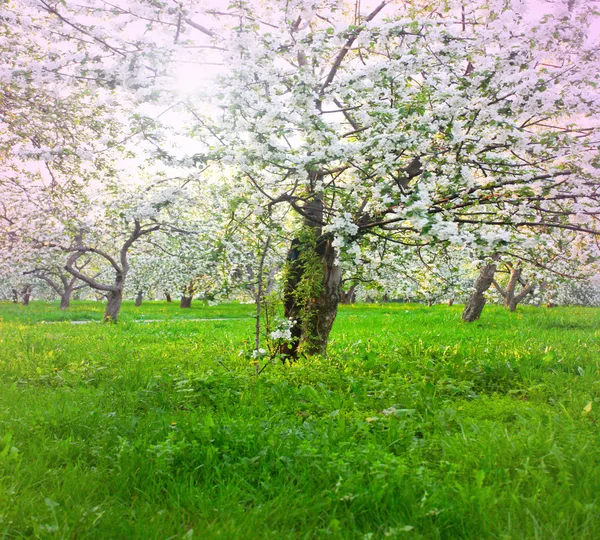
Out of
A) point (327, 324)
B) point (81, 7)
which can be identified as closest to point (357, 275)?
point (327, 324)

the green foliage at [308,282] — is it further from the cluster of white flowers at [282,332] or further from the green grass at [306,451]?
the green grass at [306,451]

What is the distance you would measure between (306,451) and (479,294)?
12.3 m

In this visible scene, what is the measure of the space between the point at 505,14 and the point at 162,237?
1637 centimetres

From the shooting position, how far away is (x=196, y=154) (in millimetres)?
6570

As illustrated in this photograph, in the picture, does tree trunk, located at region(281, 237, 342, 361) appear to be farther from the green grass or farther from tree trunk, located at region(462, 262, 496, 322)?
tree trunk, located at region(462, 262, 496, 322)

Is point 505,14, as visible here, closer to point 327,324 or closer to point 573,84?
point 573,84

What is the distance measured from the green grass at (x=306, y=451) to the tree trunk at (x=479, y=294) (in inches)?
311

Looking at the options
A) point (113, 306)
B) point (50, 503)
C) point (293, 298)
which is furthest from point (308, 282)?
point (113, 306)

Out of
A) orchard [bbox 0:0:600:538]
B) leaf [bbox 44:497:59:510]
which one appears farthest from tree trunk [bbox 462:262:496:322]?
leaf [bbox 44:497:59:510]

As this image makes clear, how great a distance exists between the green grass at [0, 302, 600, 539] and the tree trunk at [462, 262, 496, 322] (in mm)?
7891

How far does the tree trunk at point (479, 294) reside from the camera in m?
14.1

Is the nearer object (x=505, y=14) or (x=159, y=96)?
(x=505, y=14)

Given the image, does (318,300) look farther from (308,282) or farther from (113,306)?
(113,306)

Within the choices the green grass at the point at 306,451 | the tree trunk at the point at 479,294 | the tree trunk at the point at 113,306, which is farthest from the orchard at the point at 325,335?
the tree trunk at the point at 113,306
